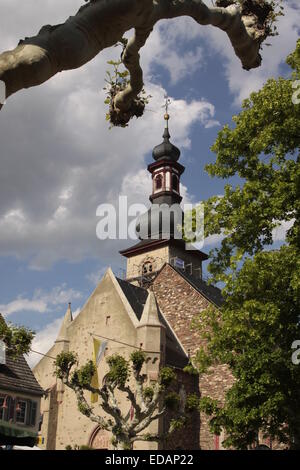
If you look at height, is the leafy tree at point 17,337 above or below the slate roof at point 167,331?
below

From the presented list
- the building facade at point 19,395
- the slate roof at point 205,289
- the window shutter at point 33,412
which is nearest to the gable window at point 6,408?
the building facade at point 19,395

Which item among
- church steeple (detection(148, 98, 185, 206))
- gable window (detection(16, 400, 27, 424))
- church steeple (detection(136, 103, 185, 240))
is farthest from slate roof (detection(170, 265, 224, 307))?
church steeple (detection(148, 98, 185, 206))

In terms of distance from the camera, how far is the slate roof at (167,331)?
32875 mm

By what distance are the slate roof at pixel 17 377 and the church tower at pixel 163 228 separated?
2757 cm

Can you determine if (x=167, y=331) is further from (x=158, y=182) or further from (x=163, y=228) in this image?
(x=158, y=182)

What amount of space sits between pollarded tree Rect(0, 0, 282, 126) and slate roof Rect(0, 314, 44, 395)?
26654mm

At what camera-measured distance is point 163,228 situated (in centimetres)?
6431

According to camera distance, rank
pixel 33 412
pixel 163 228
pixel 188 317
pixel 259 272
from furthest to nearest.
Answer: pixel 163 228 < pixel 188 317 < pixel 33 412 < pixel 259 272

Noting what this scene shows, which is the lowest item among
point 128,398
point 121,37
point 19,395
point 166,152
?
point 121,37

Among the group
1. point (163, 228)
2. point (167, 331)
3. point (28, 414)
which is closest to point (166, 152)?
point (163, 228)

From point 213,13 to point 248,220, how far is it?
13.6 metres

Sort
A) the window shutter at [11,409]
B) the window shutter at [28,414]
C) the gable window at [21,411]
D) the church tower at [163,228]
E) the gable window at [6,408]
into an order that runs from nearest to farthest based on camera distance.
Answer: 1. the gable window at [6,408]
2. the window shutter at [11,409]
3. the gable window at [21,411]
4. the window shutter at [28,414]
5. the church tower at [163,228]

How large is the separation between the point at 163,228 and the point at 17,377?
36.6 m

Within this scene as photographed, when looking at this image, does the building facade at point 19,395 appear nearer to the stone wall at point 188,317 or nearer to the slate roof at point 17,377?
the slate roof at point 17,377
